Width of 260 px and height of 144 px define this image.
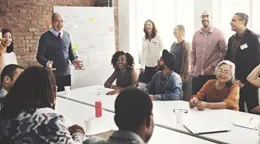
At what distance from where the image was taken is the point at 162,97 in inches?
129

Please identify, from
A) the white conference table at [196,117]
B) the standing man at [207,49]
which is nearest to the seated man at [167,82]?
the white conference table at [196,117]

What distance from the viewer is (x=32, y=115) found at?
1.55 meters

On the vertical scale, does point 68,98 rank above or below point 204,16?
below

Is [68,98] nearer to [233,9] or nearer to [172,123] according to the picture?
[172,123]

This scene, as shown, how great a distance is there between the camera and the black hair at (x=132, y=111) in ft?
4.10

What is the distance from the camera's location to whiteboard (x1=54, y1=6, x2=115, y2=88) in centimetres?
558

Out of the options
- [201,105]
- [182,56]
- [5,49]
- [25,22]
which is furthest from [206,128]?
[25,22]

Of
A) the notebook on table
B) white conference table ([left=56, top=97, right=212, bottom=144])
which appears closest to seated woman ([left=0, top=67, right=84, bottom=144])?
white conference table ([left=56, top=97, right=212, bottom=144])

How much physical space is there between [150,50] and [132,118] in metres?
4.05

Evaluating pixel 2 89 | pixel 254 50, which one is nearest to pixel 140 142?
pixel 2 89

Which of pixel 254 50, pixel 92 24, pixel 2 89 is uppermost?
pixel 92 24

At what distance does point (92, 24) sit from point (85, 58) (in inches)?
26.4

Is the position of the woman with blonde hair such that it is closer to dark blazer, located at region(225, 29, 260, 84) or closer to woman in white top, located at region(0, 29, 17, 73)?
dark blazer, located at region(225, 29, 260, 84)

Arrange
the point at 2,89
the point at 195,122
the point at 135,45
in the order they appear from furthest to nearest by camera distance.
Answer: the point at 135,45
the point at 2,89
the point at 195,122
